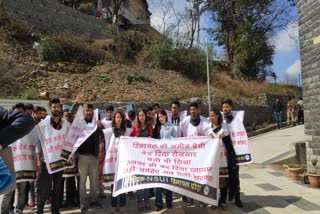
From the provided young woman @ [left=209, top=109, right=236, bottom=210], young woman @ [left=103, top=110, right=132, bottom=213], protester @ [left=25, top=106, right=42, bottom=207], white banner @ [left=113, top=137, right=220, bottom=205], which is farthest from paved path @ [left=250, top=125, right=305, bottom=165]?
protester @ [left=25, top=106, right=42, bottom=207]

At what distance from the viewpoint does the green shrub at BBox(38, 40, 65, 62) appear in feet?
63.2

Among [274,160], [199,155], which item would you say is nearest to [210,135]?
[199,155]

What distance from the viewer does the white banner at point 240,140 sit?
6.77 meters

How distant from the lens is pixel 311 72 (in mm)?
9180

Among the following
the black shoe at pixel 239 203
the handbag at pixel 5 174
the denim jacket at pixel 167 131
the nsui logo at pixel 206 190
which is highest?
the denim jacket at pixel 167 131

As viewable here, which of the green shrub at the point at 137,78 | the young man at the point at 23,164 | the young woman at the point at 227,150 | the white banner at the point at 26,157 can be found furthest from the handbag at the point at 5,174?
the green shrub at the point at 137,78

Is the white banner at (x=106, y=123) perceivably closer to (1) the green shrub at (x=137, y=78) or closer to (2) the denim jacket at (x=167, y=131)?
(2) the denim jacket at (x=167, y=131)

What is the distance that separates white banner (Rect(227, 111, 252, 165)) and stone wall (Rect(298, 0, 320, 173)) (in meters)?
2.95

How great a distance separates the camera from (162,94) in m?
20.5

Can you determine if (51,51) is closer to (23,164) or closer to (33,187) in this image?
(33,187)

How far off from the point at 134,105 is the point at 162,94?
3933mm

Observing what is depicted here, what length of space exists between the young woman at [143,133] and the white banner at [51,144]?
1348mm

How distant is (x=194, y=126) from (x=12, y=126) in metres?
4.65

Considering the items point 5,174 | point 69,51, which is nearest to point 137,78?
point 69,51
